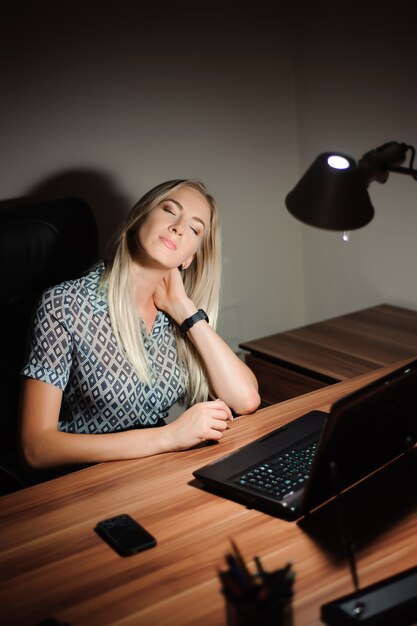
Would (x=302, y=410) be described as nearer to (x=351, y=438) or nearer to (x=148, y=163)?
(x=351, y=438)

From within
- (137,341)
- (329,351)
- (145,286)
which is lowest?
(329,351)

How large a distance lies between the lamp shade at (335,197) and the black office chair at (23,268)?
2.55 ft

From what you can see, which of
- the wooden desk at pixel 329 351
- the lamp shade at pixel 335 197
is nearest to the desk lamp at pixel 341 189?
the lamp shade at pixel 335 197

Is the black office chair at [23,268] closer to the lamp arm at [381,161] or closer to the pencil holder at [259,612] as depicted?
the lamp arm at [381,161]

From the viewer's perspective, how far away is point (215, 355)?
6.46 ft

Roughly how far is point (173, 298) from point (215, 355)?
0.63 ft

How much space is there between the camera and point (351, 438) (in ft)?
4.07

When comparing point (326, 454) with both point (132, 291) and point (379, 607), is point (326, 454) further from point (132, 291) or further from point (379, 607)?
point (132, 291)

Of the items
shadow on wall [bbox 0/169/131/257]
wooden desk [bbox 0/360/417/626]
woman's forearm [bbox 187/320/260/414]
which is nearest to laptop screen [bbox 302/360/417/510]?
wooden desk [bbox 0/360/417/626]

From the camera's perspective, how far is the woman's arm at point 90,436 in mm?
1558

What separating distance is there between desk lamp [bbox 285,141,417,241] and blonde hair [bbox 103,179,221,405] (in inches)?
22.2

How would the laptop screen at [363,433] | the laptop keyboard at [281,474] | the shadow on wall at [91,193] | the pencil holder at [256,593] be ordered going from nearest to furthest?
the pencil holder at [256,593], the laptop screen at [363,433], the laptop keyboard at [281,474], the shadow on wall at [91,193]

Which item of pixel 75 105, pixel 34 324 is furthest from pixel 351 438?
pixel 75 105

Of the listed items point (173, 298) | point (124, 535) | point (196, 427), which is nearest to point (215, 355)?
point (173, 298)
